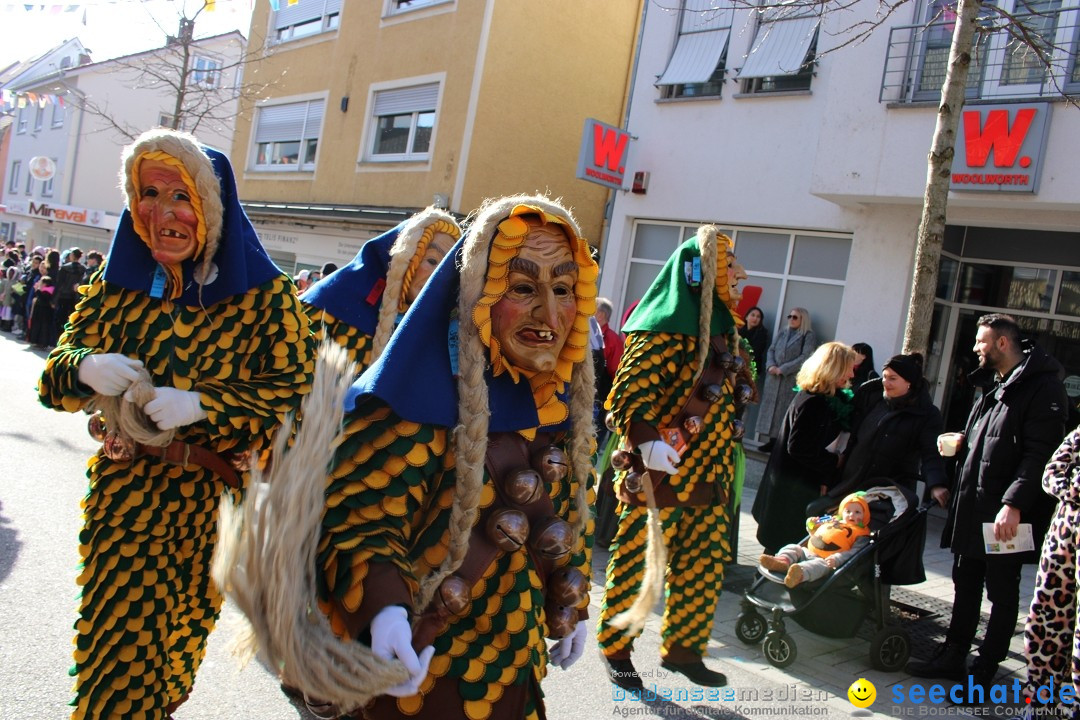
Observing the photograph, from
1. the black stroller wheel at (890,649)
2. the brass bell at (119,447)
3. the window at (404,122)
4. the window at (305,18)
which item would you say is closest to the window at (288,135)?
the window at (305,18)

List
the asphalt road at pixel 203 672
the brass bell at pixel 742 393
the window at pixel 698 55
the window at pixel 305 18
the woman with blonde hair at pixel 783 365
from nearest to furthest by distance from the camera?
the asphalt road at pixel 203 672 → the brass bell at pixel 742 393 → the woman with blonde hair at pixel 783 365 → the window at pixel 698 55 → the window at pixel 305 18

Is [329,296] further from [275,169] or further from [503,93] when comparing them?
[275,169]

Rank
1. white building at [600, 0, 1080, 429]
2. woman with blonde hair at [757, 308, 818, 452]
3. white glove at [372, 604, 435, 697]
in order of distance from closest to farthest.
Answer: white glove at [372, 604, 435, 697] → white building at [600, 0, 1080, 429] → woman with blonde hair at [757, 308, 818, 452]

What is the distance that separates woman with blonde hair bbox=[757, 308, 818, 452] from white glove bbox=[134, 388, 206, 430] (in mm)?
8364

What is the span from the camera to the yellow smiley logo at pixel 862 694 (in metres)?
4.56

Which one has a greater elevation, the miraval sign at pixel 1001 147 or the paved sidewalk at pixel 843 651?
the miraval sign at pixel 1001 147

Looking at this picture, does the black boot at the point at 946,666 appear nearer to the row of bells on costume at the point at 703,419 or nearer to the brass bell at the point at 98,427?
the row of bells on costume at the point at 703,419

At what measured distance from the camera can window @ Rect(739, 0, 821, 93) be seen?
11.4 metres

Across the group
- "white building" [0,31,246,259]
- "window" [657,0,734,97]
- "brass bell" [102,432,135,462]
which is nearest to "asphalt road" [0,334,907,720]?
"brass bell" [102,432,135,462]

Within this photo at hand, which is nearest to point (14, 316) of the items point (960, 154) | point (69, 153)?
point (69, 153)

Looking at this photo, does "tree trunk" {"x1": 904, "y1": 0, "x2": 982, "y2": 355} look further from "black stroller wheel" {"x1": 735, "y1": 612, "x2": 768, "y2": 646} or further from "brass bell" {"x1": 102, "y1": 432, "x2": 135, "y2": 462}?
"brass bell" {"x1": 102, "y1": 432, "x2": 135, "y2": 462}

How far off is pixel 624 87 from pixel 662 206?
20.9ft

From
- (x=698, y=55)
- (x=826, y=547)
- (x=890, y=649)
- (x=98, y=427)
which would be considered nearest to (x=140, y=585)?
(x=98, y=427)

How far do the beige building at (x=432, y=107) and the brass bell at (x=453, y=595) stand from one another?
47.0ft
